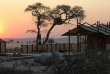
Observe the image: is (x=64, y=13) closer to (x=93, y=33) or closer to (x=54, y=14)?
(x=54, y=14)

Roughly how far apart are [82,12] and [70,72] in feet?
162

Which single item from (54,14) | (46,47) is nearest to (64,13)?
(54,14)

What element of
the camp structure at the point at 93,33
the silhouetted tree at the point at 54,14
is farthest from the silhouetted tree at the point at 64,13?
the camp structure at the point at 93,33

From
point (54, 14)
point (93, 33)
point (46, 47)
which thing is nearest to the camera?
point (93, 33)

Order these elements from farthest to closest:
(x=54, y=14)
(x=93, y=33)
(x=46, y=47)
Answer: (x=54, y=14) → (x=46, y=47) → (x=93, y=33)

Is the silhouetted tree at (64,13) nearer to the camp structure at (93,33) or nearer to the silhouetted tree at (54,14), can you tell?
the silhouetted tree at (54,14)

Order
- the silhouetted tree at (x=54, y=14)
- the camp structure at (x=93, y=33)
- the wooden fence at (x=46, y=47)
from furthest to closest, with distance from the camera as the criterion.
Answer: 1. the silhouetted tree at (x=54, y=14)
2. the wooden fence at (x=46, y=47)
3. the camp structure at (x=93, y=33)

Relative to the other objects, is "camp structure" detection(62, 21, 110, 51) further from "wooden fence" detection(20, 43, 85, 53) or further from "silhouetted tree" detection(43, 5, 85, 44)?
"silhouetted tree" detection(43, 5, 85, 44)

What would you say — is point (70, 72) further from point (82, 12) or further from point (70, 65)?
point (82, 12)

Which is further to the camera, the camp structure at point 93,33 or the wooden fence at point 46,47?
the wooden fence at point 46,47

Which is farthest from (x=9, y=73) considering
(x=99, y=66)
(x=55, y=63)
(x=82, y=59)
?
(x=99, y=66)

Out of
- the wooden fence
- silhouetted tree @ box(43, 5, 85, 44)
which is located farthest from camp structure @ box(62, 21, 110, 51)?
silhouetted tree @ box(43, 5, 85, 44)

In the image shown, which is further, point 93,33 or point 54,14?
point 54,14

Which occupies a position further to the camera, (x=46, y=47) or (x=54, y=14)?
(x=54, y=14)
